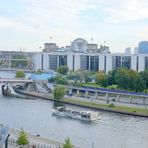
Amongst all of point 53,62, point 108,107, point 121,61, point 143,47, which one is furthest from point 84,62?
point 108,107

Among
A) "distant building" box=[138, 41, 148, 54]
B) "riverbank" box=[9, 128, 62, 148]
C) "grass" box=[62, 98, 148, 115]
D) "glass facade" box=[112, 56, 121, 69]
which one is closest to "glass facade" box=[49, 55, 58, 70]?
"glass facade" box=[112, 56, 121, 69]

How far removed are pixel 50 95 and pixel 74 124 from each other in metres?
6.20

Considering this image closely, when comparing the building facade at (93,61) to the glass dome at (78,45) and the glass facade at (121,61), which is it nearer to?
the glass facade at (121,61)

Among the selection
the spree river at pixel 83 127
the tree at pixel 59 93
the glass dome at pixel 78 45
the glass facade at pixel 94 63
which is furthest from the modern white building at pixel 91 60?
the spree river at pixel 83 127

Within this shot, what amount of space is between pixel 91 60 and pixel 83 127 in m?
18.8

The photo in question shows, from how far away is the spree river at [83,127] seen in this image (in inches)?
415

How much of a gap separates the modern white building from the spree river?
13694mm

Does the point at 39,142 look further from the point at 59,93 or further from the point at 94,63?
the point at 94,63

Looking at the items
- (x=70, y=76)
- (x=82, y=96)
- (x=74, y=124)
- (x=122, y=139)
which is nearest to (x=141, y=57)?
(x=70, y=76)

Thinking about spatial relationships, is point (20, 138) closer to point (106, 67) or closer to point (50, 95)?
point (50, 95)

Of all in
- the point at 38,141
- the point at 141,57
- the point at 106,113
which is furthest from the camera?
the point at 141,57

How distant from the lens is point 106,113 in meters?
14.7

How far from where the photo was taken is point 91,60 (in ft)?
102

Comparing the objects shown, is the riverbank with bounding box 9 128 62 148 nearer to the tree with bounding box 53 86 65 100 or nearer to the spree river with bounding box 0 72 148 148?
the spree river with bounding box 0 72 148 148
